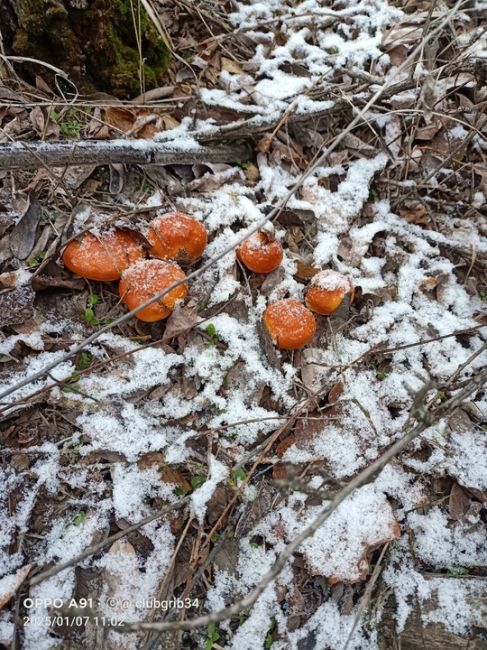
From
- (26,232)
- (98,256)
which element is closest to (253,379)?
(98,256)

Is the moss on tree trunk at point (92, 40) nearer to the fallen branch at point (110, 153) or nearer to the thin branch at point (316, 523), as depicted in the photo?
the fallen branch at point (110, 153)

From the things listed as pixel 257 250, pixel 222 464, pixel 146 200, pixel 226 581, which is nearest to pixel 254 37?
pixel 146 200

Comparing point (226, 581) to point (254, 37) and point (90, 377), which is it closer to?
point (90, 377)

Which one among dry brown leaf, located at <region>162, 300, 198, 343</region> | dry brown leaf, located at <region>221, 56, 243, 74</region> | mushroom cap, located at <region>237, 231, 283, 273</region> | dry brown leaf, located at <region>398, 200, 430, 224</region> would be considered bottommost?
dry brown leaf, located at <region>162, 300, 198, 343</region>

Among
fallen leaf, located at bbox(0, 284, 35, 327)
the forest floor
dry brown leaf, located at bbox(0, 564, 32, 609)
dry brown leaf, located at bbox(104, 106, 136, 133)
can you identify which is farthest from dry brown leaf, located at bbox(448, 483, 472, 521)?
dry brown leaf, located at bbox(104, 106, 136, 133)

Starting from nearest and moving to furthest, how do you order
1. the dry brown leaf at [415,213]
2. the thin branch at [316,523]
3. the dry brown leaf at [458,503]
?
the thin branch at [316,523] < the dry brown leaf at [458,503] < the dry brown leaf at [415,213]

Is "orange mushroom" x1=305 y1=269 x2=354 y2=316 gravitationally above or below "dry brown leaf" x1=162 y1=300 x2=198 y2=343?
above

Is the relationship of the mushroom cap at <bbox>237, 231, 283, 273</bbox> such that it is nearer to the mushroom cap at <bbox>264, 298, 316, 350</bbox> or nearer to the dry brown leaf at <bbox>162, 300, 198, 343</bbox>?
the mushroom cap at <bbox>264, 298, 316, 350</bbox>
